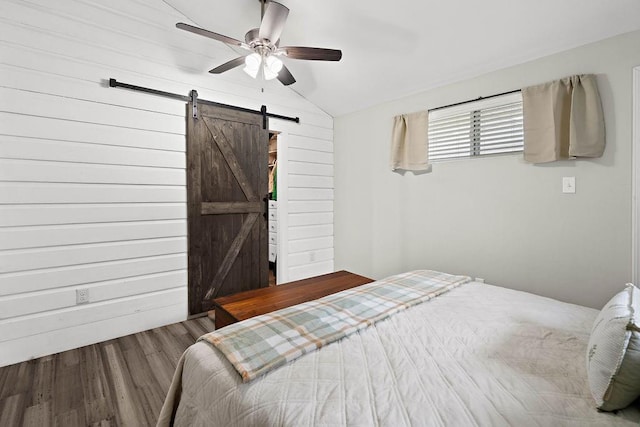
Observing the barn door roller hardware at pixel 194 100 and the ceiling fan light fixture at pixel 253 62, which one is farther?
the barn door roller hardware at pixel 194 100

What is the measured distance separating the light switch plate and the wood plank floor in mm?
3201

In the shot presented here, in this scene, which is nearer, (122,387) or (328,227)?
(122,387)

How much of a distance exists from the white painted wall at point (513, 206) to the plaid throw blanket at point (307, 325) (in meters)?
1.02

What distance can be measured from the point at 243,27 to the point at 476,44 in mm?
2181

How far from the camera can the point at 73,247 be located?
2420mm

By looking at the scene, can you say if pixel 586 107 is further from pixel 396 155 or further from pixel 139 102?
pixel 139 102

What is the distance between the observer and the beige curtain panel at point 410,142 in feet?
10.5

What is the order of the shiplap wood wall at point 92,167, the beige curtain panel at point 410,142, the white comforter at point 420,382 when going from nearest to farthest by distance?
the white comforter at point 420,382 < the shiplap wood wall at point 92,167 < the beige curtain panel at point 410,142

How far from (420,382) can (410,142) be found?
275 centimetres

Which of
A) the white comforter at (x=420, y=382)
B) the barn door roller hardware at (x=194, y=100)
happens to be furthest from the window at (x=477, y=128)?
the barn door roller hardware at (x=194, y=100)

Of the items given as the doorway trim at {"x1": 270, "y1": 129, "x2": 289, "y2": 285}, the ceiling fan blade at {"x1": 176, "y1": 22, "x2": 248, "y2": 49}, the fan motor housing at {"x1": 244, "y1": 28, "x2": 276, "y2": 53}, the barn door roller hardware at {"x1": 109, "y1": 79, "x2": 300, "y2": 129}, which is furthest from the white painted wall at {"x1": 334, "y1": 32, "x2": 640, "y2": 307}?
the ceiling fan blade at {"x1": 176, "y1": 22, "x2": 248, "y2": 49}

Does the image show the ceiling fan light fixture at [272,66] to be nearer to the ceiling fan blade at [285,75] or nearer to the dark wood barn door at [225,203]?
the ceiling fan blade at [285,75]

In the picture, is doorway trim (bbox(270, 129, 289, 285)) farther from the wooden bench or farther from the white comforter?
the white comforter

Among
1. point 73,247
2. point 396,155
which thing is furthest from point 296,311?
point 396,155
